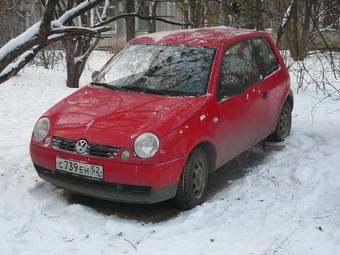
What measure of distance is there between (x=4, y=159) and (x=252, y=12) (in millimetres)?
6952

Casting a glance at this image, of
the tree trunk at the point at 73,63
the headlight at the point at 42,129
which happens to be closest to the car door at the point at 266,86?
the headlight at the point at 42,129

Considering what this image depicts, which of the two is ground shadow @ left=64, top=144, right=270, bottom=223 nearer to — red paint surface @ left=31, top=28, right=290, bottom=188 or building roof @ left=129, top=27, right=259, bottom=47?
red paint surface @ left=31, top=28, right=290, bottom=188

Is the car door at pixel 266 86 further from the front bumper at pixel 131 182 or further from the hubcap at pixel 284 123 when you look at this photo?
the front bumper at pixel 131 182

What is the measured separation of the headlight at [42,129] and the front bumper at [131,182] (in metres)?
0.35

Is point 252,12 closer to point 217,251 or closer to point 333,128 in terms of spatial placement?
point 333,128

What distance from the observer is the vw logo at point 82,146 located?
16.1ft

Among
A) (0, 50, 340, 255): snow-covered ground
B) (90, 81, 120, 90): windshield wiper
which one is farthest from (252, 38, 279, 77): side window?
(90, 81, 120, 90): windshield wiper

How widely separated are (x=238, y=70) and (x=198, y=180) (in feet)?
5.24

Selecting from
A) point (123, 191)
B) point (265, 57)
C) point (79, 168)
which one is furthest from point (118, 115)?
point (265, 57)

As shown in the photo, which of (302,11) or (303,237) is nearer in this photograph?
(303,237)

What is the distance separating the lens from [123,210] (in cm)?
525

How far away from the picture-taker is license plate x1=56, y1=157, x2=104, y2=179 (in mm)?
4855

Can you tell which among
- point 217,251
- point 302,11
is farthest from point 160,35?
point 302,11

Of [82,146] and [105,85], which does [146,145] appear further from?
[105,85]
